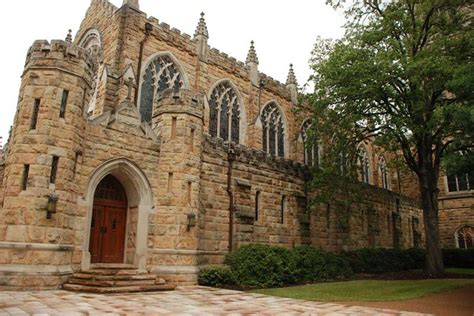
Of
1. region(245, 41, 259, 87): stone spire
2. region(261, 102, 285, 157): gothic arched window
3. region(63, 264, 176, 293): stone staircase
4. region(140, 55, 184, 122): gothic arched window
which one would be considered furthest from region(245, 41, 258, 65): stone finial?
region(63, 264, 176, 293): stone staircase

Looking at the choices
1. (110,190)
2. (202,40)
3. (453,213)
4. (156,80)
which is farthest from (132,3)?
(453,213)

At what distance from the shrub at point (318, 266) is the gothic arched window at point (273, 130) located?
10.2m

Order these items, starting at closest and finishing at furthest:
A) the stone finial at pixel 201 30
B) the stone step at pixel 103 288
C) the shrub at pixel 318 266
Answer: the stone step at pixel 103 288
the shrub at pixel 318 266
the stone finial at pixel 201 30

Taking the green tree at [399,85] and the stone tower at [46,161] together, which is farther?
the green tree at [399,85]

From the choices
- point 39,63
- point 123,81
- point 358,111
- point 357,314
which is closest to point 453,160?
point 357,314

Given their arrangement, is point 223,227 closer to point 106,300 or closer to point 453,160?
point 106,300

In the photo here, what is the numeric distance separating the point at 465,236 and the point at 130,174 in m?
27.5

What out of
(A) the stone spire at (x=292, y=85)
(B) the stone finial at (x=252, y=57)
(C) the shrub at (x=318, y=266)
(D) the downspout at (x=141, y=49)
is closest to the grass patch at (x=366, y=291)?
(C) the shrub at (x=318, y=266)

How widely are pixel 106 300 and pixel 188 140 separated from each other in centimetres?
619

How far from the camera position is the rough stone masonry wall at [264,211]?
14.0 metres

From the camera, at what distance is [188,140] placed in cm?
1286

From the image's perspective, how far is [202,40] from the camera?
71.5 feet

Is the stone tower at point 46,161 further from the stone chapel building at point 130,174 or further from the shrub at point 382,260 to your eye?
the shrub at point 382,260

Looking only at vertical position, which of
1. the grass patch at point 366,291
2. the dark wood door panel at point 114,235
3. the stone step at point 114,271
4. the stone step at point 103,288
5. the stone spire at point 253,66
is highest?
the stone spire at point 253,66
